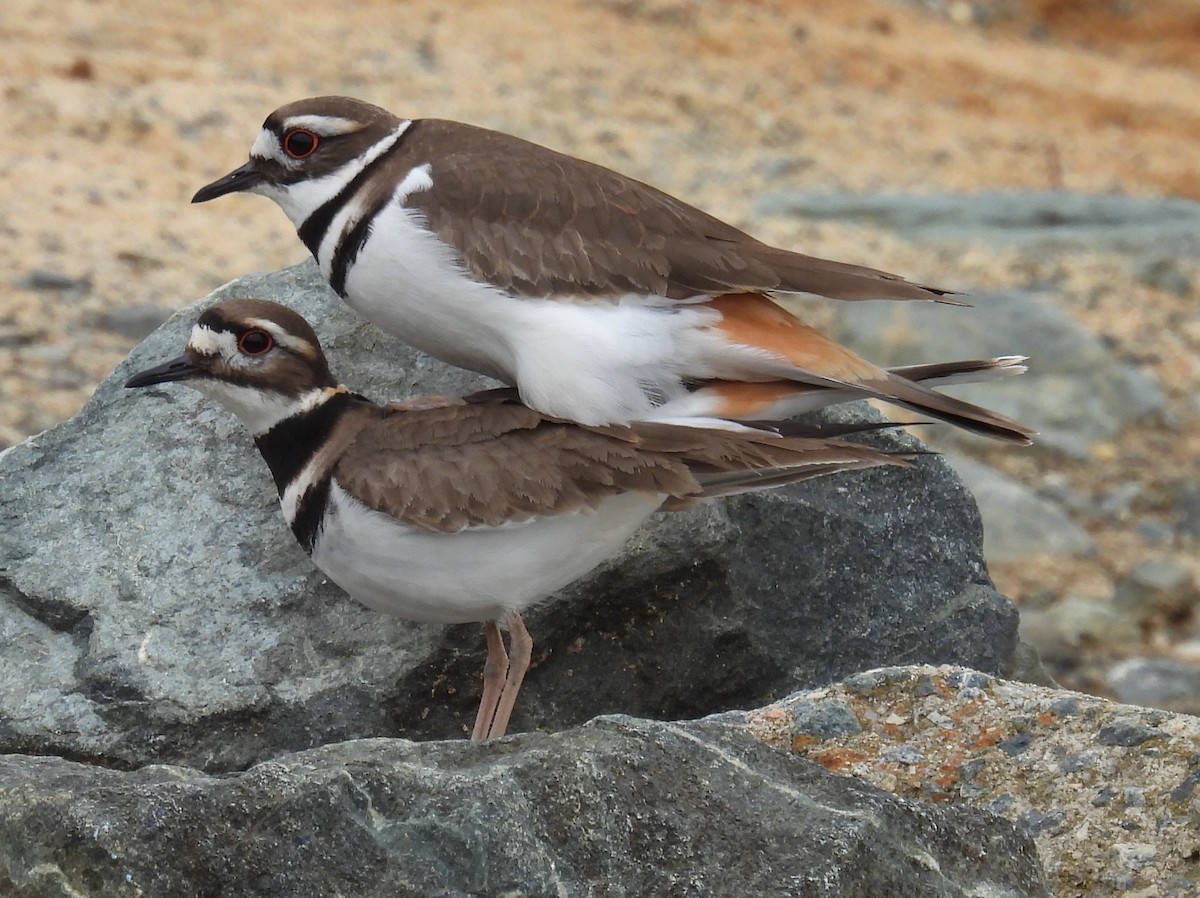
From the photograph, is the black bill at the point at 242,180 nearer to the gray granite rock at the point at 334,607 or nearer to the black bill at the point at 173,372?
the gray granite rock at the point at 334,607

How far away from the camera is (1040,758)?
13.0ft

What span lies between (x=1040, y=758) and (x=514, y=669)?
55.3 inches

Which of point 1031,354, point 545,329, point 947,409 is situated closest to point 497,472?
point 545,329

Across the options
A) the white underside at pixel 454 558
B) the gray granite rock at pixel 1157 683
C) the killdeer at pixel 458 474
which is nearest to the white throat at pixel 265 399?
the killdeer at pixel 458 474

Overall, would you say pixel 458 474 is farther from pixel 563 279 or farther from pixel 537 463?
pixel 563 279

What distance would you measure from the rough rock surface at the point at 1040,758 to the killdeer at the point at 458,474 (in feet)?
2.15

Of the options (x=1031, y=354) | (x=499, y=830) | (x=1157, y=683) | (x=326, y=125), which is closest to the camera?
Answer: (x=499, y=830)

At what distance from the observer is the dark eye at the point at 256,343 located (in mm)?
4672

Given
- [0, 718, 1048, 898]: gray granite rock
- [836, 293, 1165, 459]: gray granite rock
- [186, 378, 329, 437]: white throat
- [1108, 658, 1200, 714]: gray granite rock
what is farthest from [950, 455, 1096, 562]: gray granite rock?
[0, 718, 1048, 898]: gray granite rock

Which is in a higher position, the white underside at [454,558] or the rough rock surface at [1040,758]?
the white underside at [454,558]

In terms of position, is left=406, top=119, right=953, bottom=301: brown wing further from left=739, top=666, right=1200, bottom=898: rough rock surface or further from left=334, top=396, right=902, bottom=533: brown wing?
left=739, top=666, right=1200, bottom=898: rough rock surface

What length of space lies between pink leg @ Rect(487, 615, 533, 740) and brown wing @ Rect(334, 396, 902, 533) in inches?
12.9

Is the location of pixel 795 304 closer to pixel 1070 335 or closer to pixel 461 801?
pixel 1070 335

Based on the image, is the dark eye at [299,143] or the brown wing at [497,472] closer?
the brown wing at [497,472]
